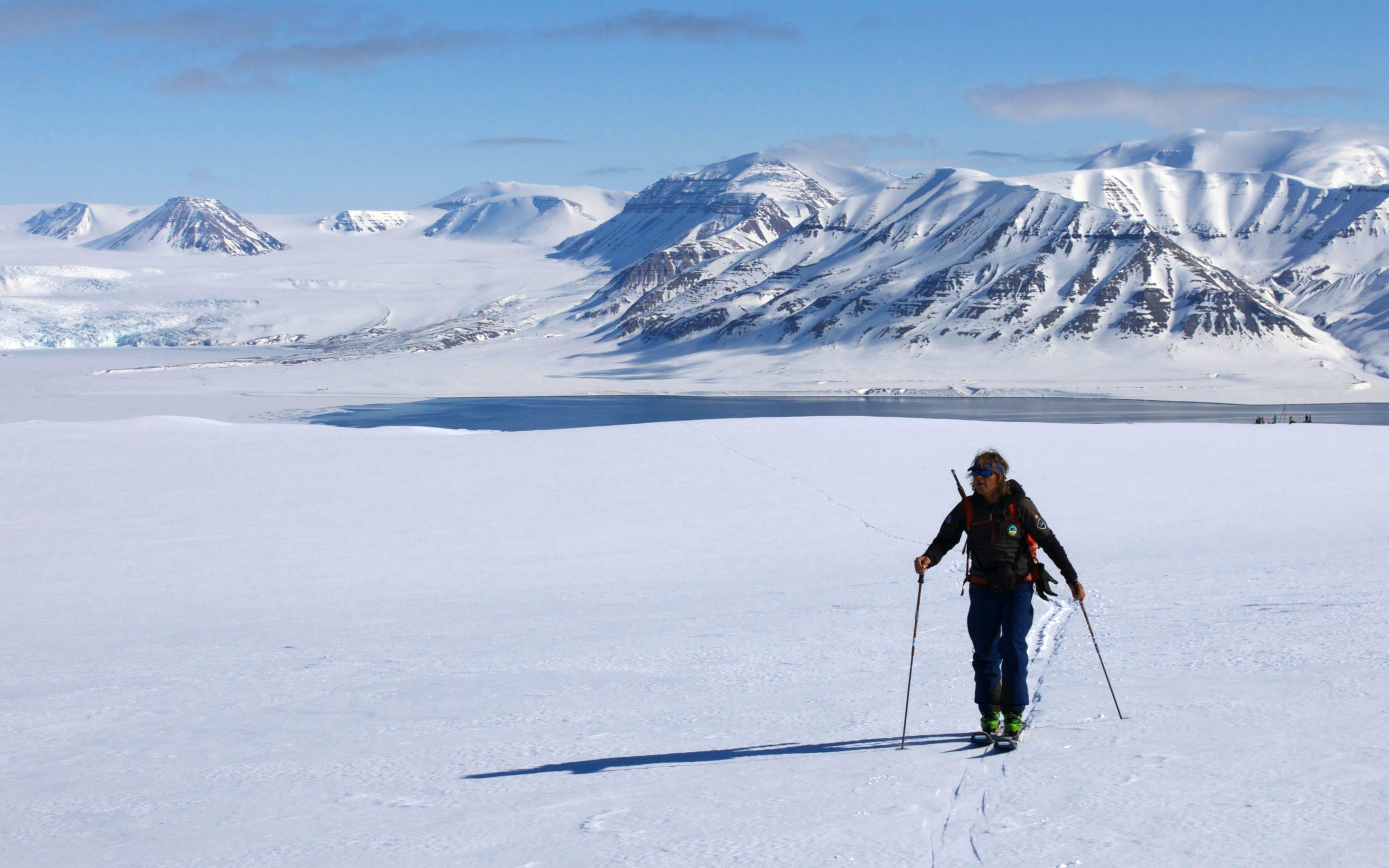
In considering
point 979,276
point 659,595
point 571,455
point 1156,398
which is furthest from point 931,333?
point 659,595

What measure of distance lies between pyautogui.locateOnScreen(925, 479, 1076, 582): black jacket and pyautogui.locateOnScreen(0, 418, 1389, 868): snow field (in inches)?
42.6

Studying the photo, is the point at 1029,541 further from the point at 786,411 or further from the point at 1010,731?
the point at 786,411

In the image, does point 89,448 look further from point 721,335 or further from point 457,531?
point 721,335

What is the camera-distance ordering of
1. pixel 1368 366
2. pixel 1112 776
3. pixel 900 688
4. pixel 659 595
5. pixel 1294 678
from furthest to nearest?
1. pixel 1368 366
2. pixel 659 595
3. pixel 900 688
4. pixel 1294 678
5. pixel 1112 776

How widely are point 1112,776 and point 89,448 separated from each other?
28.2 metres

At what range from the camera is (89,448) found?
28328mm

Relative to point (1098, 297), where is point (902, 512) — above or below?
below

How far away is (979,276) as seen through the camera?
627 ft

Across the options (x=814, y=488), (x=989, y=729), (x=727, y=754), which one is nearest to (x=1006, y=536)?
(x=989, y=729)

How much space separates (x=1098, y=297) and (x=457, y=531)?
171390 mm

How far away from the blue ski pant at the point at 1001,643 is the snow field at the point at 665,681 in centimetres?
32

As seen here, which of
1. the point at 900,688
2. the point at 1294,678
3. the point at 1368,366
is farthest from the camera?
the point at 1368,366

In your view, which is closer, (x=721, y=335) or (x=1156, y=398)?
(x=1156, y=398)

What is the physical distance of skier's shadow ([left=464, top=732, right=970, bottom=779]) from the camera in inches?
275
